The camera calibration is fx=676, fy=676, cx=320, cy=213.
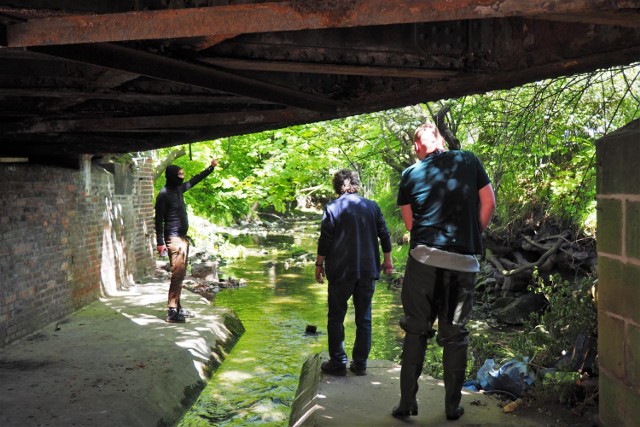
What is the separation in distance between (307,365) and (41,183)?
4269mm

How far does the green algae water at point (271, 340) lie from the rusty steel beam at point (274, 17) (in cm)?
449

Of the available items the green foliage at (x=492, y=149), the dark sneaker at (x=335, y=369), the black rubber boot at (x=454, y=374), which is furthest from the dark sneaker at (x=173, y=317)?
the black rubber boot at (x=454, y=374)

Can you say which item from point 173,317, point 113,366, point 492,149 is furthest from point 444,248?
point 492,149

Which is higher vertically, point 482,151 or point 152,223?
point 482,151

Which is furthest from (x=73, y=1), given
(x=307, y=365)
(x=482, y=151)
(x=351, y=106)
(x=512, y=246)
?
(x=512, y=246)

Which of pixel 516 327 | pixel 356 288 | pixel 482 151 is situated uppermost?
pixel 482 151

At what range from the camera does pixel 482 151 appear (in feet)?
37.6

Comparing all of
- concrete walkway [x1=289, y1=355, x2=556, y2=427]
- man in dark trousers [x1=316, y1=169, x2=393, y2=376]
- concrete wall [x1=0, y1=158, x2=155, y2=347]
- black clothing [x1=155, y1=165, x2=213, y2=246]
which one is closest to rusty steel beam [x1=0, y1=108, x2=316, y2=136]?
man in dark trousers [x1=316, y1=169, x2=393, y2=376]

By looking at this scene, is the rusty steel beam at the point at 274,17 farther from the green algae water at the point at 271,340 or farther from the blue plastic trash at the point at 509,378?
the green algae water at the point at 271,340

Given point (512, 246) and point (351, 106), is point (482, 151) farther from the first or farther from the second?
point (351, 106)

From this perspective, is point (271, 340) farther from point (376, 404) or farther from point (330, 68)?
point (330, 68)

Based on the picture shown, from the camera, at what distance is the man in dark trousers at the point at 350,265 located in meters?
6.21

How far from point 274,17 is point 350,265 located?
358cm

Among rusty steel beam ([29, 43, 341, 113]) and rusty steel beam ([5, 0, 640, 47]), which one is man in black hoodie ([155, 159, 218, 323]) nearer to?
rusty steel beam ([29, 43, 341, 113])
